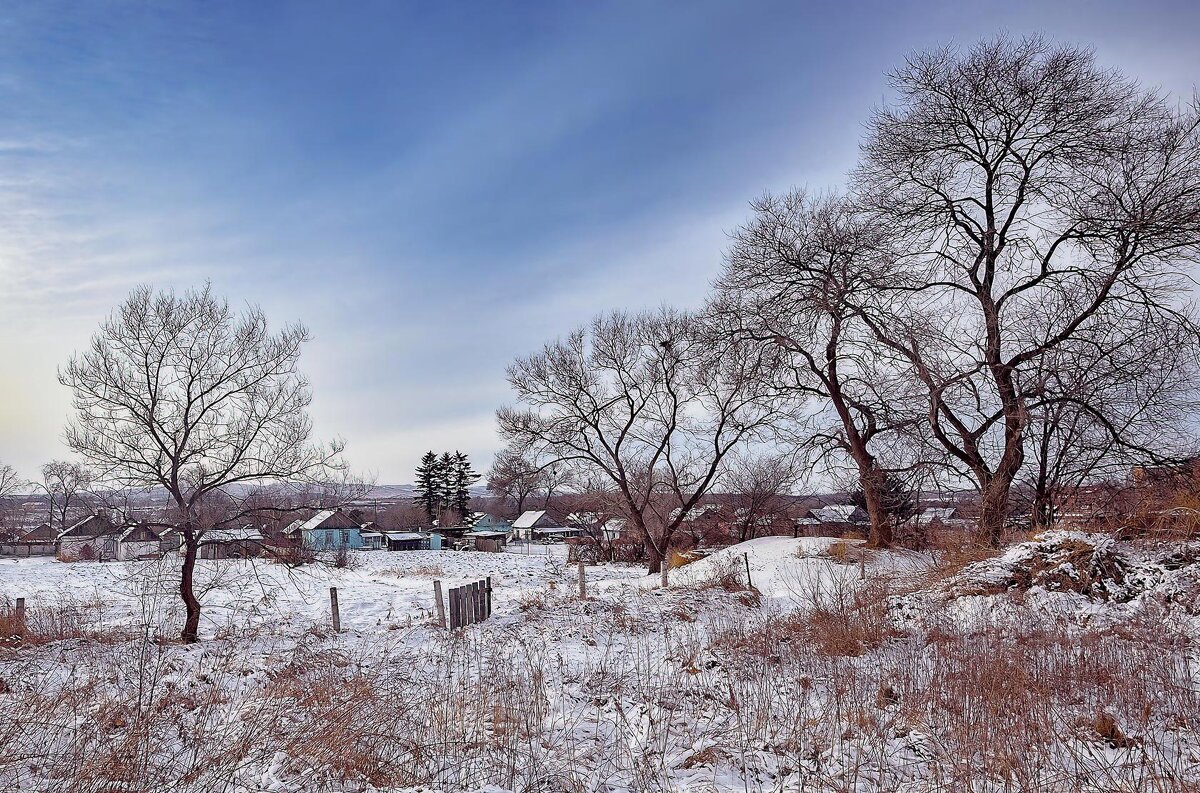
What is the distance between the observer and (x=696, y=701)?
6418 millimetres

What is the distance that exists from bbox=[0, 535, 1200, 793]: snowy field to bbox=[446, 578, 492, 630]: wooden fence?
133 centimetres

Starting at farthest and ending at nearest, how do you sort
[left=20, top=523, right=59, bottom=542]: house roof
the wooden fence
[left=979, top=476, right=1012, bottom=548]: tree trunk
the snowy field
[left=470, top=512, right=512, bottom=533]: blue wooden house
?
[left=470, top=512, right=512, bottom=533]: blue wooden house → [left=20, top=523, right=59, bottom=542]: house roof → [left=979, top=476, right=1012, bottom=548]: tree trunk → the wooden fence → the snowy field

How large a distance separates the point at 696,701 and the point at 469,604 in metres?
7.75

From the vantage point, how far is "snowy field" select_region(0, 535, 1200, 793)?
183 inches

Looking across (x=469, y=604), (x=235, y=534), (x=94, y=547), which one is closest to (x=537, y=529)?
(x=94, y=547)

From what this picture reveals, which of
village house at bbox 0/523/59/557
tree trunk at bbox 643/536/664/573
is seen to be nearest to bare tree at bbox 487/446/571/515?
tree trunk at bbox 643/536/664/573

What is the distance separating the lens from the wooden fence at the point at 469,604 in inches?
498

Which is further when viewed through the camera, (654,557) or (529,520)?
(529,520)

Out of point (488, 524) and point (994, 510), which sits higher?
point (994, 510)

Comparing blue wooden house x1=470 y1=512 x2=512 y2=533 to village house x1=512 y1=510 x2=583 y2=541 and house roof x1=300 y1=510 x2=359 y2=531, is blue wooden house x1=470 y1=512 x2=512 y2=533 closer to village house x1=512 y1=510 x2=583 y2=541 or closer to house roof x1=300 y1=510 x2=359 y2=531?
village house x1=512 y1=510 x2=583 y2=541

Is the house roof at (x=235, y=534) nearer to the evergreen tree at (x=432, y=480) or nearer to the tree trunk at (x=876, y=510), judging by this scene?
the tree trunk at (x=876, y=510)

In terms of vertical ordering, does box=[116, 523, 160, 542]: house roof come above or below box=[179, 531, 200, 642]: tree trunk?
above

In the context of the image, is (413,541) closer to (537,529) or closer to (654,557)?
(537,529)

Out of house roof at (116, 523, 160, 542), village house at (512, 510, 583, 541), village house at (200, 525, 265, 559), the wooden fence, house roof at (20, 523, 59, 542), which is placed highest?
house roof at (116, 523, 160, 542)
